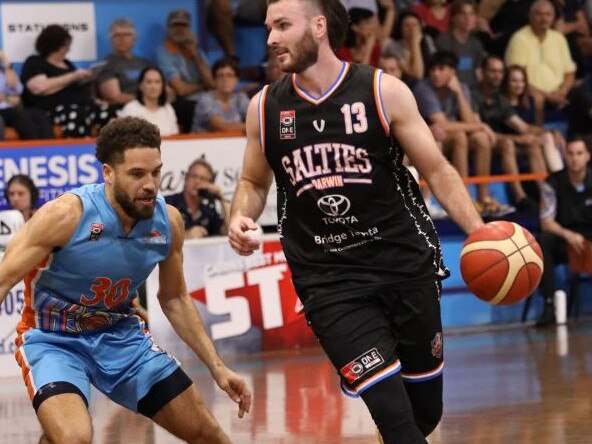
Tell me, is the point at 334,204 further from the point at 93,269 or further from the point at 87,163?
the point at 87,163

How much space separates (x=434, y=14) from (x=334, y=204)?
985 cm

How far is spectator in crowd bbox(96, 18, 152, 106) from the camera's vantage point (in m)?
12.9

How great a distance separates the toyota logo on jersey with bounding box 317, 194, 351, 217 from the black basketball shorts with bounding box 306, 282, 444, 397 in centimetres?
34

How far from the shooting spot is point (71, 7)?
1384 centimetres

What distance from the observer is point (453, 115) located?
13703 millimetres

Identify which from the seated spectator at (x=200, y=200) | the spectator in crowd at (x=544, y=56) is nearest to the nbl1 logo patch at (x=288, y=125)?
the seated spectator at (x=200, y=200)

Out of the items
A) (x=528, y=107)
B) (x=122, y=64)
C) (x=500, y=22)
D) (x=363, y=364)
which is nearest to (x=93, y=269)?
(x=363, y=364)

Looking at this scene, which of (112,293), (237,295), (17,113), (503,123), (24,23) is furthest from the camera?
(503,123)

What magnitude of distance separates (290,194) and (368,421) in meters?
3.15

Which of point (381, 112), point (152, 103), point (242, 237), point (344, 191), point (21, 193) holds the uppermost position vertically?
point (381, 112)

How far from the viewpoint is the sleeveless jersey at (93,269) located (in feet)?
18.5

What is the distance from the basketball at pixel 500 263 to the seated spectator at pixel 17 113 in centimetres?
747

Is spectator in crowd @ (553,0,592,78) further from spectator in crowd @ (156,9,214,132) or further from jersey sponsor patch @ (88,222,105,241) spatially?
jersey sponsor patch @ (88,222,105,241)

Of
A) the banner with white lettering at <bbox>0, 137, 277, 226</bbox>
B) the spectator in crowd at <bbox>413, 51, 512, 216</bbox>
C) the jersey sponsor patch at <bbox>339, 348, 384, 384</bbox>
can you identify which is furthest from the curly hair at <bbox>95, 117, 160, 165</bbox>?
the spectator in crowd at <bbox>413, 51, 512, 216</bbox>
